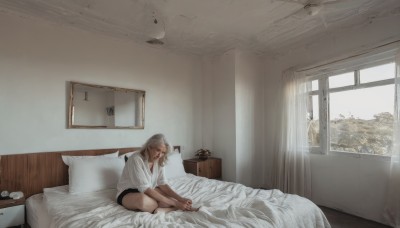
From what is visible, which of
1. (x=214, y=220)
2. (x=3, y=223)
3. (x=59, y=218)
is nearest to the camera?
(x=214, y=220)

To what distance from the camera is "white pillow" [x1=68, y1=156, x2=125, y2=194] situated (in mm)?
2439

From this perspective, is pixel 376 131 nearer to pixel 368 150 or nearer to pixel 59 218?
pixel 368 150

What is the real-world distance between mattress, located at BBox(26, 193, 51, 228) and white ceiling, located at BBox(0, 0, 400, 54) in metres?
1.91

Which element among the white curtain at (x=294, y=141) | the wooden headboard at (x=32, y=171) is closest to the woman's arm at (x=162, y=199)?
the wooden headboard at (x=32, y=171)

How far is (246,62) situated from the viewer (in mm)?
3957

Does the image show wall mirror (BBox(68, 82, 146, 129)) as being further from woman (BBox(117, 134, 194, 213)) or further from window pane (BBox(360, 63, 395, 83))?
window pane (BBox(360, 63, 395, 83))

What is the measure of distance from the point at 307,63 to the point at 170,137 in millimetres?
2401

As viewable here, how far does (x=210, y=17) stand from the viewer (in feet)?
9.05

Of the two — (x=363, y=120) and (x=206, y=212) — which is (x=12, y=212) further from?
(x=363, y=120)

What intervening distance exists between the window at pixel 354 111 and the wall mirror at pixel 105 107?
2591mm

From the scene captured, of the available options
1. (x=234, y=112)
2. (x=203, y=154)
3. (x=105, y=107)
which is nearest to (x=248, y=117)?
(x=234, y=112)

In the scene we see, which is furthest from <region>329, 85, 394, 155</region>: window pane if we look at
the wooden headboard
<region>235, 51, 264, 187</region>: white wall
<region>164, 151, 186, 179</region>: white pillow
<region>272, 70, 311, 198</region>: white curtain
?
the wooden headboard

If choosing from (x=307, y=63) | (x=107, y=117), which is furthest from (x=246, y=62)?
(x=107, y=117)

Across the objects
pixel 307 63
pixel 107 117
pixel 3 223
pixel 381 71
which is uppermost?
pixel 307 63
